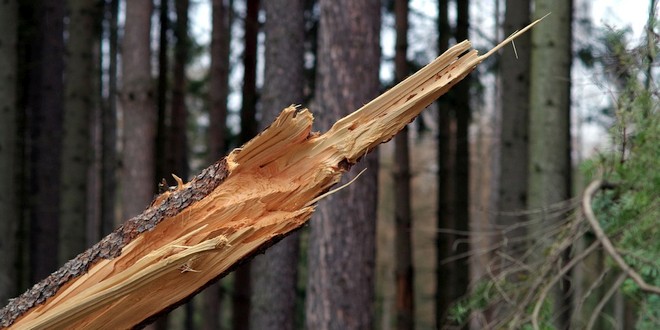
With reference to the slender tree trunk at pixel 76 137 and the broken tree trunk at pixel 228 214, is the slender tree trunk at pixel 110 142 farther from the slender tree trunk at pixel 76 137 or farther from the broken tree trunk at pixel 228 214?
the broken tree trunk at pixel 228 214

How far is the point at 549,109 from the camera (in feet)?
24.2

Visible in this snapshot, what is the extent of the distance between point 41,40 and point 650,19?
9.83m

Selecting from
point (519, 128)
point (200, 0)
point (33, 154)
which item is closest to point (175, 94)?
point (33, 154)

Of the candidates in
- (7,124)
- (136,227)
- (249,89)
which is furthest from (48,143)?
(136,227)

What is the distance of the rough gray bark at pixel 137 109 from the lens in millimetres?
8703

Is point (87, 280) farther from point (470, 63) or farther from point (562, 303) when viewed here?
point (562, 303)

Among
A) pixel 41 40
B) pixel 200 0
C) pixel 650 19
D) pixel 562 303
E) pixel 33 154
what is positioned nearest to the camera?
pixel 650 19

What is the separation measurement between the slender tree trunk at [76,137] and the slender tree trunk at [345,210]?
5.56 meters

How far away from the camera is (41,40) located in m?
12.2

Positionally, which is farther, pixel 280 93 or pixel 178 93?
pixel 178 93

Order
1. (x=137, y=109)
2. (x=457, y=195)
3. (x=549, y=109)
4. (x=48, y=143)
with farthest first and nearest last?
(x=457, y=195)
(x=48, y=143)
(x=137, y=109)
(x=549, y=109)

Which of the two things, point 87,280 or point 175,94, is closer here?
point 87,280

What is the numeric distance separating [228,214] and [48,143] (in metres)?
9.06

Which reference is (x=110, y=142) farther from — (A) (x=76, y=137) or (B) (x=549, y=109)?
(B) (x=549, y=109)
